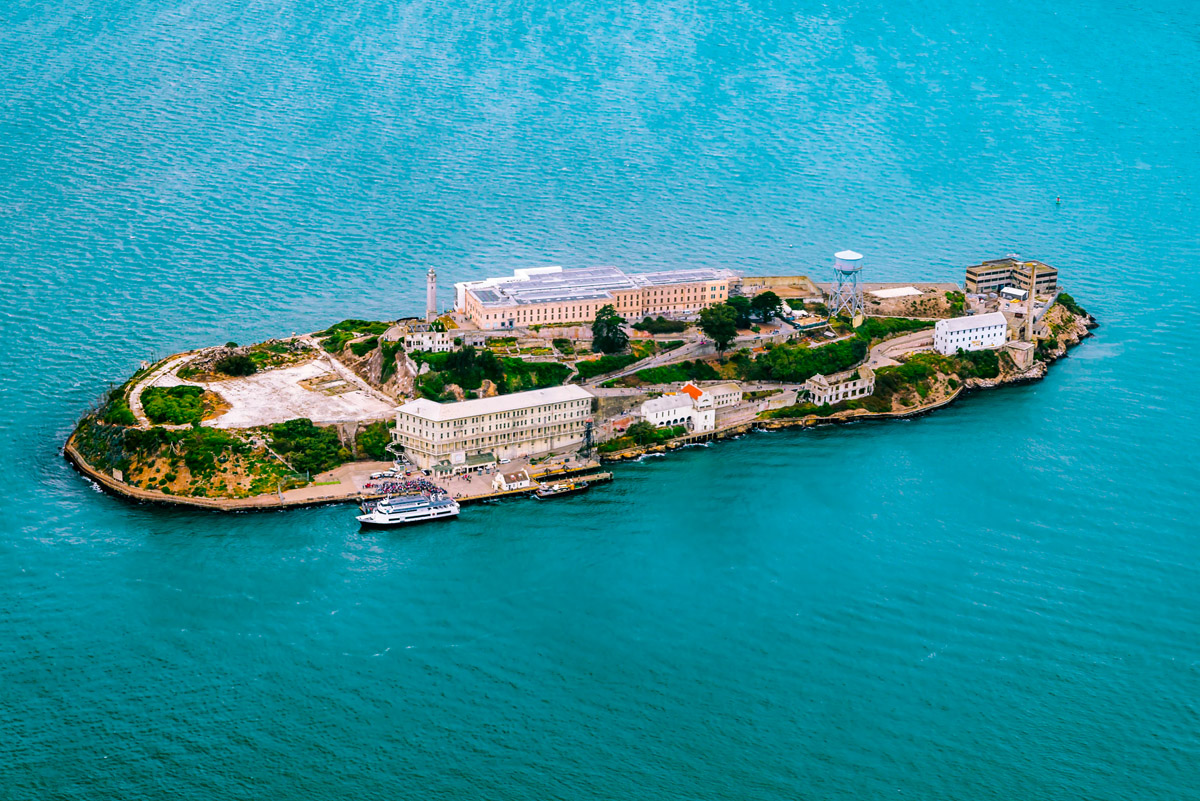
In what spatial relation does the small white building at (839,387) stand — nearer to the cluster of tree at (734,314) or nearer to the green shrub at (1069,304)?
the cluster of tree at (734,314)

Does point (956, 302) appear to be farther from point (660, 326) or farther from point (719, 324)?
point (660, 326)

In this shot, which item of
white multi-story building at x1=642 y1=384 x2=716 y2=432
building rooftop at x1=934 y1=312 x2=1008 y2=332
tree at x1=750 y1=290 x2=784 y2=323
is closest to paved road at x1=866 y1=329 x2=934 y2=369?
building rooftop at x1=934 y1=312 x2=1008 y2=332

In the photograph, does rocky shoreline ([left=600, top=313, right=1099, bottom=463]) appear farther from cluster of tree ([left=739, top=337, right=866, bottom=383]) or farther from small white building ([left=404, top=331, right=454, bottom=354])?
small white building ([left=404, top=331, right=454, bottom=354])

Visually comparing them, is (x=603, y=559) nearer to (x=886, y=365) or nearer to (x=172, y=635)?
(x=172, y=635)

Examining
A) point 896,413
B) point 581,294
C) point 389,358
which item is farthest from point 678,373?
point 389,358

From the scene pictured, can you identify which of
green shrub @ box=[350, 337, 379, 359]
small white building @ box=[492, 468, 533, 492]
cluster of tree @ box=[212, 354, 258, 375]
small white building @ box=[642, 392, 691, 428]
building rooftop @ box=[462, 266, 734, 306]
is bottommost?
small white building @ box=[492, 468, 533, 492]

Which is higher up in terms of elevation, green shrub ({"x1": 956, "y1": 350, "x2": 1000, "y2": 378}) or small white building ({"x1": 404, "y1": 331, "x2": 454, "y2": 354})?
small white building ({"x1": 404, "y1": 331, "x2": 454, "y2": 354})

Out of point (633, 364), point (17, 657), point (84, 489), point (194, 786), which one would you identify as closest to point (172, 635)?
A: point (17, 657)

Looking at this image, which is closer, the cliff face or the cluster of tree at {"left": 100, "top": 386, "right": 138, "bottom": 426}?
the cluster of tree at {"left": 100, "top": 386, "right": 138, "bottom": 426}
